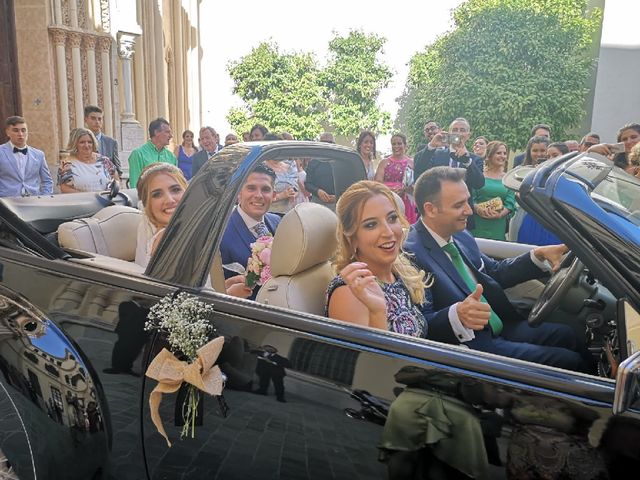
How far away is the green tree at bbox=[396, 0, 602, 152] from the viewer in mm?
20078

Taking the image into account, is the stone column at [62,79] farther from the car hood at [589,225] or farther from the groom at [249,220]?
the car hood at [589,225]

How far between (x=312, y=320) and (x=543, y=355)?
102 cm

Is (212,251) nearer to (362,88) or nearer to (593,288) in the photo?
(593,288)

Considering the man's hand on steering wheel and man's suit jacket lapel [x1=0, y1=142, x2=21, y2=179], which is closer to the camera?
the man's hand on steering wheel

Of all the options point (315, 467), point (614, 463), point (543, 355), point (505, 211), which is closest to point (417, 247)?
point (543, 355)

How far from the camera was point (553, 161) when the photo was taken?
1.46m

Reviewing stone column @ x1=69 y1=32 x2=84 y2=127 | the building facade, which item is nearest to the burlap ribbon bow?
the building facade

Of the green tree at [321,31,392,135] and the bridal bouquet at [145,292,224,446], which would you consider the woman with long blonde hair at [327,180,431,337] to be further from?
the green tree at [321,31,392,135]

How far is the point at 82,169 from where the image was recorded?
456cm

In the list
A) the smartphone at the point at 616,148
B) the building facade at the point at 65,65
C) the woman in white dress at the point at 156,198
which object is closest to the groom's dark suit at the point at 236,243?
the woman in white dress at the point at 156,198

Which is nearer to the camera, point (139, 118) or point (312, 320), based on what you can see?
point (312, 320)

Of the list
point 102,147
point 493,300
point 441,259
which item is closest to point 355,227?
point 441,259

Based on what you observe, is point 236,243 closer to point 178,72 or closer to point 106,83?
point 106,83

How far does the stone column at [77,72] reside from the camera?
10188 millimetres
